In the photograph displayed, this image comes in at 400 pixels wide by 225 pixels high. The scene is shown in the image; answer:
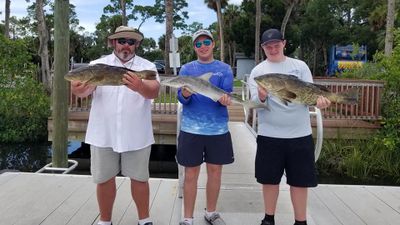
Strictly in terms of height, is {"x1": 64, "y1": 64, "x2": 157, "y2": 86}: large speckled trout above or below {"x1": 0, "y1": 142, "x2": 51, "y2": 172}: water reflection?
above

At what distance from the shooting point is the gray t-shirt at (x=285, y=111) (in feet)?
11.1

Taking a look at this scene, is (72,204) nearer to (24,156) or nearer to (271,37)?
(271,37)

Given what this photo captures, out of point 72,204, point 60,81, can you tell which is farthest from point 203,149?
point 60,81

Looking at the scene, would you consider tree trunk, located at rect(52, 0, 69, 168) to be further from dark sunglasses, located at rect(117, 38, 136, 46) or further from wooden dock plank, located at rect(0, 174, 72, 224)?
dark sunglasses, located at rect(117, 38, 136, 46)

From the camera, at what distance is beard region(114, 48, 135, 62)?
3.44m

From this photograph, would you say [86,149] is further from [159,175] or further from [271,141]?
[271,141]

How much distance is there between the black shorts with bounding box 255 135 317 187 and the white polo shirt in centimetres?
97

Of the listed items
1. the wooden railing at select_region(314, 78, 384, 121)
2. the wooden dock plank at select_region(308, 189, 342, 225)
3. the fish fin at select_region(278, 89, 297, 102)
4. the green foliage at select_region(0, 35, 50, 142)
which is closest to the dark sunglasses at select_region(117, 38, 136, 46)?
the fish fin at select_region(278, 89, 297, 102)

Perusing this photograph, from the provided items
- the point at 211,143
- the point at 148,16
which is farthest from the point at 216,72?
the point at 148,16

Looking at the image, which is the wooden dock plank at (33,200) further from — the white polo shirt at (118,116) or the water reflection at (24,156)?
the water reflection at (24,156)

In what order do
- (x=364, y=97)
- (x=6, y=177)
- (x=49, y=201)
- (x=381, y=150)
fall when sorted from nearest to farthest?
(x=49, y=201) → (x=6, y=177) → (x=381, y=150) → (x=364, y=97)

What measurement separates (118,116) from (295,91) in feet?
4.35

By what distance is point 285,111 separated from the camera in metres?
3.40

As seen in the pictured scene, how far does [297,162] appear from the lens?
3438 millimetres
